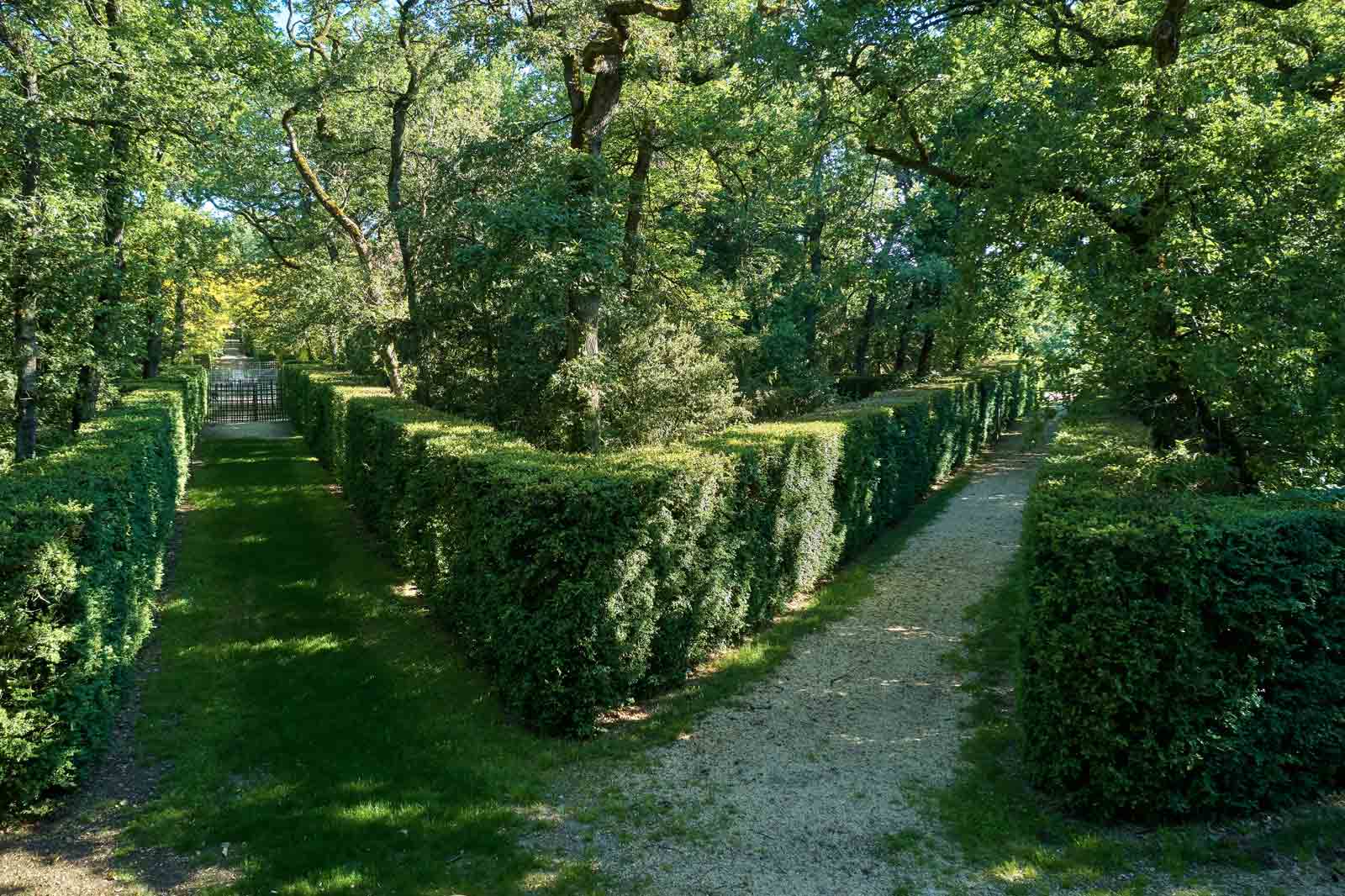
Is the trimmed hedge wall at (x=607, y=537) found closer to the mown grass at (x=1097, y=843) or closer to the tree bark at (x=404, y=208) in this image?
the tree bark at (x=404, y=208)

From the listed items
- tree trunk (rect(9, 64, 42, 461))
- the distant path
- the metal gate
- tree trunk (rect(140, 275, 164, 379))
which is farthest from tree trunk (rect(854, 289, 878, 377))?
the metal gate

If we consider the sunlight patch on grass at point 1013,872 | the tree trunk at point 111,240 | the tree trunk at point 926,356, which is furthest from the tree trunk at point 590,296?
the tree trunk at point 926,356

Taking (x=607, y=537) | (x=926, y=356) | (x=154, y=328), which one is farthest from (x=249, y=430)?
(x=607, y=537)

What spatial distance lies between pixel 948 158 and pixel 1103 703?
6659 millimetres

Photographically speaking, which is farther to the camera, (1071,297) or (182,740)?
(1071,297)

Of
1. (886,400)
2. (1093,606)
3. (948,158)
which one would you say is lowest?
(1093,606)

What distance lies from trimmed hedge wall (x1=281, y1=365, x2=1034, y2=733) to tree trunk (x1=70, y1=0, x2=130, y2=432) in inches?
140

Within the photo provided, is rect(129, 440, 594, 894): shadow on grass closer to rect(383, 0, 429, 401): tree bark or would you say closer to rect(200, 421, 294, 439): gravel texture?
rect(383, 0, 429, 401): tree bark

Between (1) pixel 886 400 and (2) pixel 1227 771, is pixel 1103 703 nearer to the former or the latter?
(2) pixel 1227 771

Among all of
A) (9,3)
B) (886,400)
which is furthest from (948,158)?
(9,3)

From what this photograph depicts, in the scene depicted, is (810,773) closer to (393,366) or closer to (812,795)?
(812,795)

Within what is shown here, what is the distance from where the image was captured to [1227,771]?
4848 millimetres

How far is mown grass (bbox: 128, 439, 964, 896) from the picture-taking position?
4.74 meters

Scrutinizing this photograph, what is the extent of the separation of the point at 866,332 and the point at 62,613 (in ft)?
71.2
